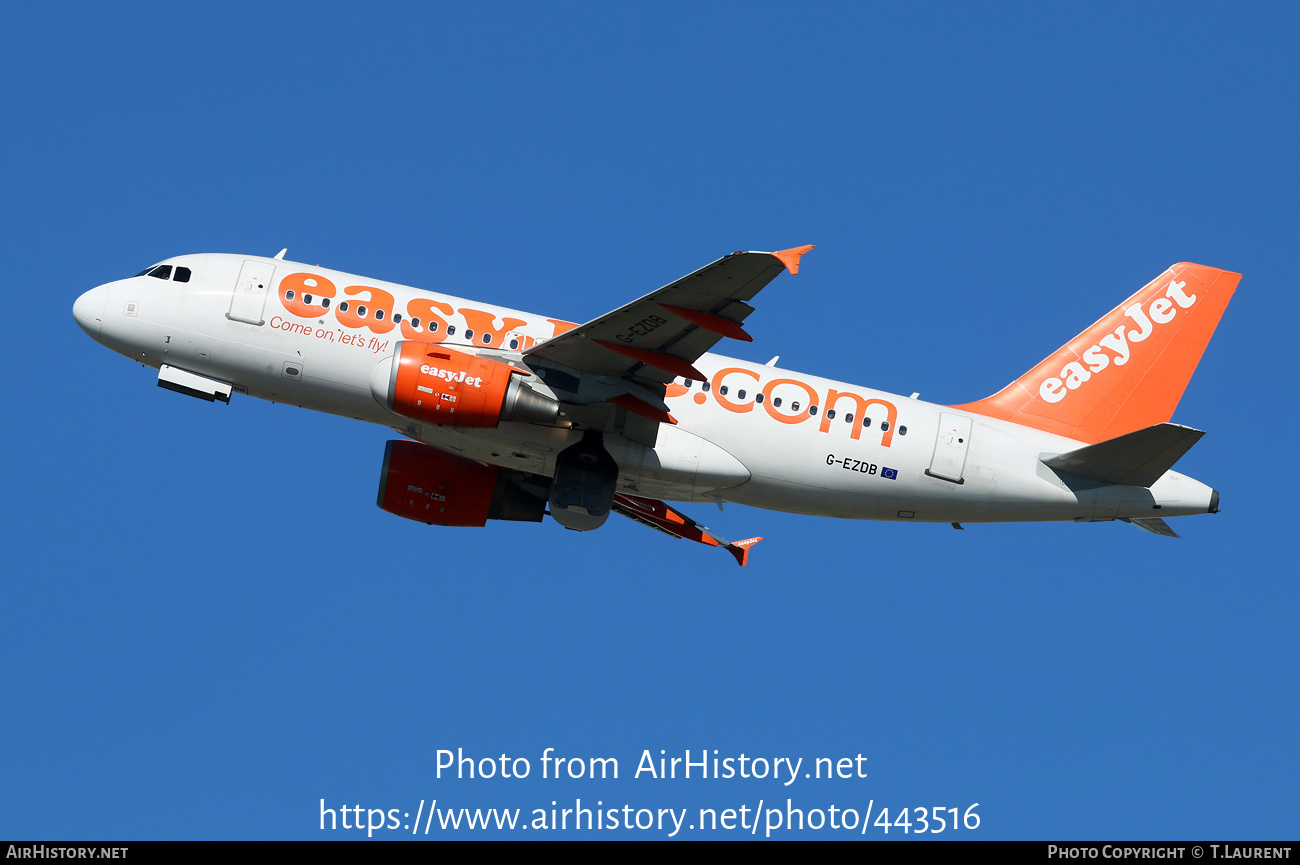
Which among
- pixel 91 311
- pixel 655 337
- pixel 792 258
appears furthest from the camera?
pixel 91 311

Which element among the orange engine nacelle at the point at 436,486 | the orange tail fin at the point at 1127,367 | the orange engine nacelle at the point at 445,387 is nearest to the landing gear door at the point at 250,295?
the orange engine nacelle at the point at 445,387

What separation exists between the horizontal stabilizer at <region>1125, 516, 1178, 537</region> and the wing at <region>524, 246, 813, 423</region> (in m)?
12.8

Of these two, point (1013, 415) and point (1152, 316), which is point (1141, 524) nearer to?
point (1013, 415)

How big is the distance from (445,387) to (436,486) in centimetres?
642

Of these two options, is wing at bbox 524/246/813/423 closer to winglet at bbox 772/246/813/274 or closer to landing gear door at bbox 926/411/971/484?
winglet at bbox 772/246/813/274

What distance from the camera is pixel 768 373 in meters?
33.1

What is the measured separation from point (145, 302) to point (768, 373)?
15960 mm

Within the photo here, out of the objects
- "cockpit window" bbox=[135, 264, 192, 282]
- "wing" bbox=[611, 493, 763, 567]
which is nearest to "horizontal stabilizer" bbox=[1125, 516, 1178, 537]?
"wing" bbox=[611, 493, 763, 567]

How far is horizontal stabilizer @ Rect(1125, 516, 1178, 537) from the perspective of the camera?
Result: 1318 inches

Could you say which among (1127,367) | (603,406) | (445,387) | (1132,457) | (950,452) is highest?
(1127,367)

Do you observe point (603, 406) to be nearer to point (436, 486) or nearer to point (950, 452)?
point (436, 486)

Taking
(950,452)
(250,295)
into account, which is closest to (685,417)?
(950,452)

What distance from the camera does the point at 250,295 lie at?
31938 millimetres

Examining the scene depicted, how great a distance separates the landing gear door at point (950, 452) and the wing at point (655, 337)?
23.8 feet
